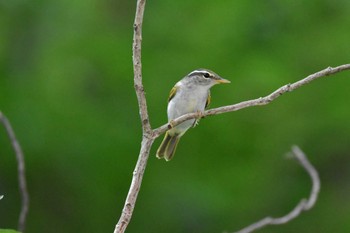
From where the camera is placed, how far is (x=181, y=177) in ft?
19.8

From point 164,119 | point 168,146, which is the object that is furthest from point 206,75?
point 164,119

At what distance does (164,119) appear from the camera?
557 centimetres

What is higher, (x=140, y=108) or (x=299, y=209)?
(x=140, y=108)

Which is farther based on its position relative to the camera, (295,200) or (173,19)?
(173,19)

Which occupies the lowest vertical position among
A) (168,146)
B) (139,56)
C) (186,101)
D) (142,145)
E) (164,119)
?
(164,119)

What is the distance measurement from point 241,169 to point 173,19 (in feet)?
4.29

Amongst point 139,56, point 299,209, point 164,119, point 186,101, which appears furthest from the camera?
point 164,119

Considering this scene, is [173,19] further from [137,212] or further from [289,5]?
[137,212]

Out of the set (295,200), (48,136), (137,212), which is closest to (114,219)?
(137,212)

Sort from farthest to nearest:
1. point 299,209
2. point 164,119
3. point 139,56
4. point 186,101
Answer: point 164,119, point 186,101, point 299,209, point 139,56

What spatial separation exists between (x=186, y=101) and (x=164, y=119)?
205 cm

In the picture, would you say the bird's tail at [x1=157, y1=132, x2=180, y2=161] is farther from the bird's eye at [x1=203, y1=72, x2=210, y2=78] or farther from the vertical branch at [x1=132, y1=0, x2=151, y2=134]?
the vertical branch at [x1=132, y1=0, x2=151, y2=134]

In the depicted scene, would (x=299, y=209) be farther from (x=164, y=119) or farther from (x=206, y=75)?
(x=164, y=119)

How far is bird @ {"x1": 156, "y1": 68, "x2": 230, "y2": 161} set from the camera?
11.5 feet
